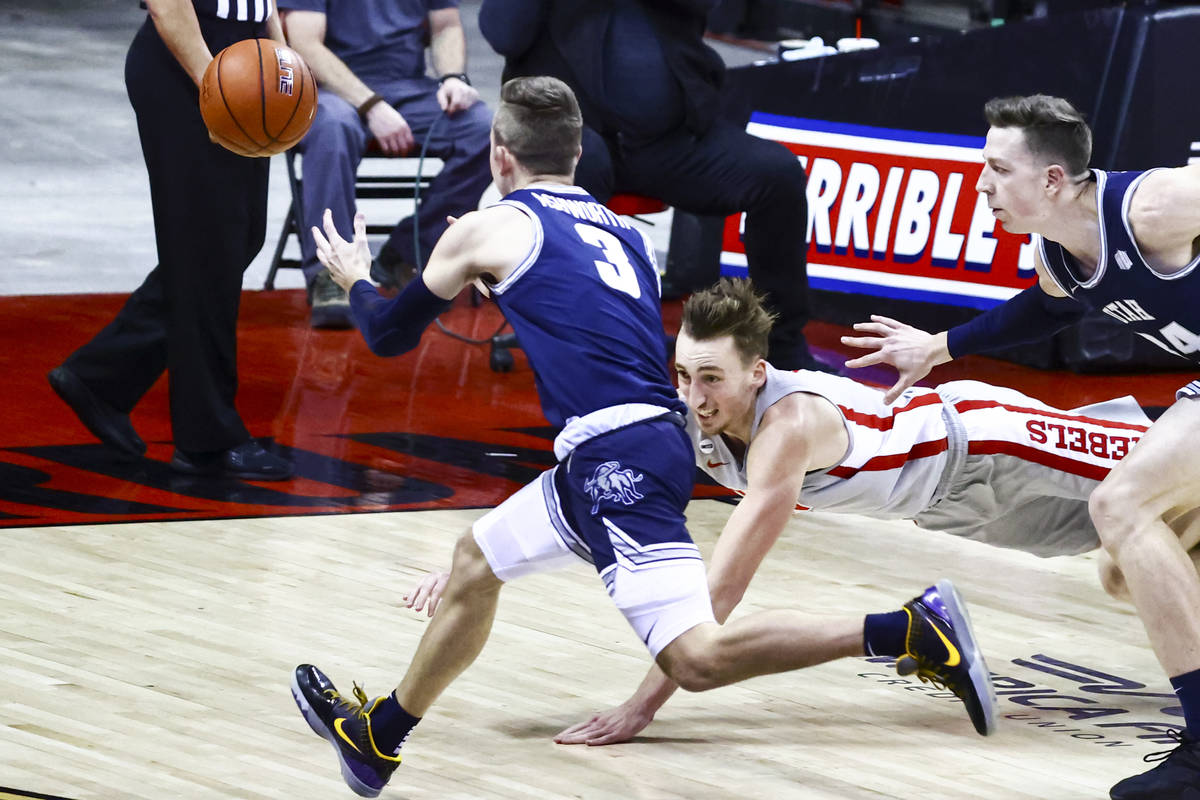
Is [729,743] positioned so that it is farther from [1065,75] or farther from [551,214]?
[1065,75]

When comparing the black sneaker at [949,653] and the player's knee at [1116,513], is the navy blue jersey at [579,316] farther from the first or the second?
the player's knee at [1116,513]

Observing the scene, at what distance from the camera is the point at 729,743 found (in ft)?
13.4

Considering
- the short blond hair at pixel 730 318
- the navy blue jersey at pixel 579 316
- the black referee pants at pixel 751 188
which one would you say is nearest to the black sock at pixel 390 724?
the navy blue jersey at pixel 579 316

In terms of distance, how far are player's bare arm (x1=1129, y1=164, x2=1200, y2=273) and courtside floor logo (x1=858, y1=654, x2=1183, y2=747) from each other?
106 cm

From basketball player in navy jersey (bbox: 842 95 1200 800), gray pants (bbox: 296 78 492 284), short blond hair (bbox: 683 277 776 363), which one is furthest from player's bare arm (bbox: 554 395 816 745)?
gray pants (bbox: 296 78 492 284)

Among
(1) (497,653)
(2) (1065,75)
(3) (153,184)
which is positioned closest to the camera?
(1) (497,653)

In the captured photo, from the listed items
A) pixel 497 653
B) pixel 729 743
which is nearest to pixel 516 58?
pixel 497 653

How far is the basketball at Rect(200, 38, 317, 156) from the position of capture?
18.0ft

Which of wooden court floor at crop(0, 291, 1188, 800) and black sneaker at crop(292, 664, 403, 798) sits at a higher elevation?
black sneaker at crop(292, 664, 403, 798)

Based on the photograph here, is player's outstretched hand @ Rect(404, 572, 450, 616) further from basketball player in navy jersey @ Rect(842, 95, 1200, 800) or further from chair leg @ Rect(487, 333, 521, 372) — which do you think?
chair leg @ Rect(487, 333, 521, 372)

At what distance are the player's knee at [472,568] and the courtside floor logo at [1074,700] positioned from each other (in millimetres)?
1229

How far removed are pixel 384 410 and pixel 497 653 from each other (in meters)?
2.60

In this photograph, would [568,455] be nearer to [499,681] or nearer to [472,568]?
[472,568]

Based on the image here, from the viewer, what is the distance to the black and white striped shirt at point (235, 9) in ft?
18.7
